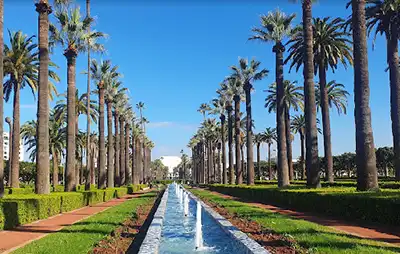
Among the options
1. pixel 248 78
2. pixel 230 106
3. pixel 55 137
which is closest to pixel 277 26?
pixel 248 78

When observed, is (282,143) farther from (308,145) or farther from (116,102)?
(116,102)

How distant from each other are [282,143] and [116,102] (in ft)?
84.4

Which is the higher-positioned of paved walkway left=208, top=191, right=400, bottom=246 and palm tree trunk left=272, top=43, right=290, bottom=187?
palm tree trunk left=272, top=43, right=290, bottom=187

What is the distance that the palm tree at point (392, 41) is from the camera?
27422mm

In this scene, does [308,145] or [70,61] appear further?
[70,61]

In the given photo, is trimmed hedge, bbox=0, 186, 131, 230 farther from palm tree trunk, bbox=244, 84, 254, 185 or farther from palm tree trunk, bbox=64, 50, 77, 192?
palm tree trunk, bbox=244, 84, 254, 185

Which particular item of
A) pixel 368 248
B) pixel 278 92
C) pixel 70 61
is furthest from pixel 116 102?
pixel 368 248

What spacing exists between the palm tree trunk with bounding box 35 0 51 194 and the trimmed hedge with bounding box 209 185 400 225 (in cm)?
1259

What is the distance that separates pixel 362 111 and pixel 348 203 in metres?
4.64

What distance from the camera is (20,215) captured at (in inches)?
599

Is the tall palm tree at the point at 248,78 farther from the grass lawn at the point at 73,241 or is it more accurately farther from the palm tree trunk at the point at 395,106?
the grass lawn at the point at 73,241

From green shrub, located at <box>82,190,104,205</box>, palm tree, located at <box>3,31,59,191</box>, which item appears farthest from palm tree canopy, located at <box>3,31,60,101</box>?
green shrub, located at <box>82,190,104,205</box>

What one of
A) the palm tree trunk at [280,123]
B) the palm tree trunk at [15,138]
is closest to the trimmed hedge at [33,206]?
the palm tree trunk at [15,138]

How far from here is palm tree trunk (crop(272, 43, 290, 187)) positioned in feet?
97.9
